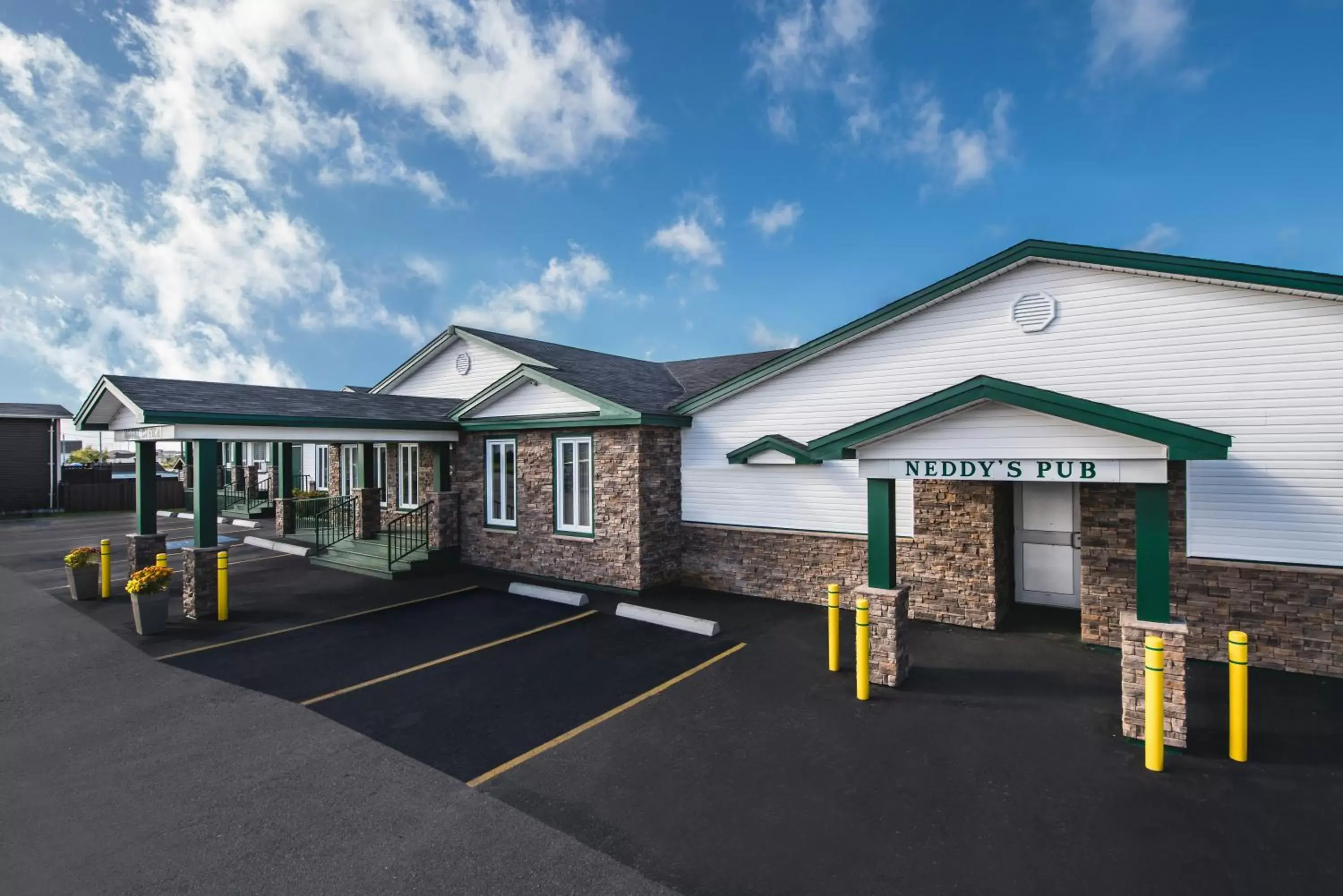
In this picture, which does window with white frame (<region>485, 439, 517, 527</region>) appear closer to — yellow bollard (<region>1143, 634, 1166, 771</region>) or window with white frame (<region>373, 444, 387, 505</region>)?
window with white frame (<region>373, 444, 387, 505</region>)

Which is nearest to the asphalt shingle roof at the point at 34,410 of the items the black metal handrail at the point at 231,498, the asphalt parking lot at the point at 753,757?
the black metal handrail at the point at 231,498

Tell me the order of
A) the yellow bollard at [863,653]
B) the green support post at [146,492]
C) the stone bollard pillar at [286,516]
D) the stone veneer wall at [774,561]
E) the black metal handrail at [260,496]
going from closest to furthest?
the yellow bollard at [863,653], the stone veneer wall at [774,561], the green support post at [146,492], the stone bollard pillar at [286,516], the black metal handrail at [260,496]

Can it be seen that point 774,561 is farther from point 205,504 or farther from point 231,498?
point 231,498

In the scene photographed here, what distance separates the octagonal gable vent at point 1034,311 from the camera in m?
9.48

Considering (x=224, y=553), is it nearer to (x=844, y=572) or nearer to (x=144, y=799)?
(x=144, y=799)

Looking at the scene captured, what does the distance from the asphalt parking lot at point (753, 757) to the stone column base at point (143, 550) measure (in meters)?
2.78

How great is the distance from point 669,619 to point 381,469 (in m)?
11.3

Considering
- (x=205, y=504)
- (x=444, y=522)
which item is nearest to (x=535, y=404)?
(x=444, y=522)

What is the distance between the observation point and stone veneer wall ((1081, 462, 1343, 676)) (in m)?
7.88

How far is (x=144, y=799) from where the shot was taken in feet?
17.8

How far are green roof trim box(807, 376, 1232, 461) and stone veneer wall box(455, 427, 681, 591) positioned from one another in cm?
450

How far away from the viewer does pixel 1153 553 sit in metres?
6.56

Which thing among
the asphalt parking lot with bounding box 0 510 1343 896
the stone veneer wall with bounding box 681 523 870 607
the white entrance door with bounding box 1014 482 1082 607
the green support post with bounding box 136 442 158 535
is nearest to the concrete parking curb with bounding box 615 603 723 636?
the asphalt parking lot with bounding box 0 510 1343 896

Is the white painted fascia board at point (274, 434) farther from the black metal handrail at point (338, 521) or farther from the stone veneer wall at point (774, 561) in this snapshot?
the stone veneer wall at point (774, 561)
